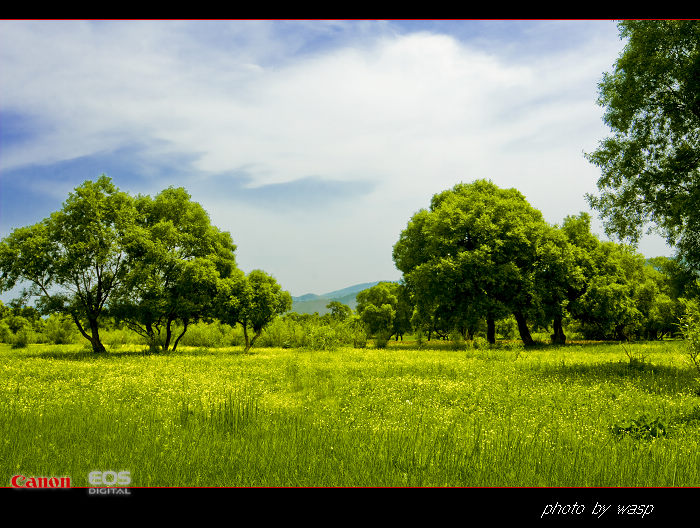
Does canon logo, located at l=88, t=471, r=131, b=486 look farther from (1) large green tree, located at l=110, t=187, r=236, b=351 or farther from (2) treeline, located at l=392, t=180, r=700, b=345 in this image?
(2) treeline, located at l=392, t=180, r=700, b=345

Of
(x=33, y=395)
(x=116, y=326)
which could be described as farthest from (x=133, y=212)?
(x=33, y=395)

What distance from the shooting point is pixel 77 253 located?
3550cm

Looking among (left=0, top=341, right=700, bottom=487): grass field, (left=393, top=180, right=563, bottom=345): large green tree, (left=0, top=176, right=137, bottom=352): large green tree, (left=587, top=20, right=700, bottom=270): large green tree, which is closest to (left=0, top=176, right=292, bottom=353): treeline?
(left=0, top=176, right=137, bottom=352): large green tree

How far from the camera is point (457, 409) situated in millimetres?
12211

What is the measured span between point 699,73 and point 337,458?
2122cm

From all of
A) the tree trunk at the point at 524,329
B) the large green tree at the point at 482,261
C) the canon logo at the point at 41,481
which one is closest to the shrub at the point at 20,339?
the large green tree at the point at 482,261

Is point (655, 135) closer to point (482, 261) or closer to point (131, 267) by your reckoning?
point (482, 261)

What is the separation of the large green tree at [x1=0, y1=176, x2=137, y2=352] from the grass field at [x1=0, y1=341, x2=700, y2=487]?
2141 centimetres

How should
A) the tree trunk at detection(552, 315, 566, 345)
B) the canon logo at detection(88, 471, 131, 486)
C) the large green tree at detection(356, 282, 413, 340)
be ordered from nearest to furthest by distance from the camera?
the canon logo at detection(88, 471, 131, 486) → the tree trunk at detection(552, 315, 566, 345) → the large green tree at detection(356, 282, 413, 340)

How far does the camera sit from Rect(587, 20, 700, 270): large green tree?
18.5 meters

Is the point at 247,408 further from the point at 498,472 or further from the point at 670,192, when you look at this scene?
the point at 670,192

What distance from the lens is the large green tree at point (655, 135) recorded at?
18469 mm

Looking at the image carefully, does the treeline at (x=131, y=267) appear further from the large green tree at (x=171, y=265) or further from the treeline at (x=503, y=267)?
the treeline at (x=503, y=267)

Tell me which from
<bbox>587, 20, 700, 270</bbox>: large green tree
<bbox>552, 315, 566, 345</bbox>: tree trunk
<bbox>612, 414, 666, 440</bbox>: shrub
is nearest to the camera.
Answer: <bbox>612, 414, 666, 440</bbox>: shrub
